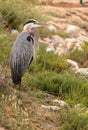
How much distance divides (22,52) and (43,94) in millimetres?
725

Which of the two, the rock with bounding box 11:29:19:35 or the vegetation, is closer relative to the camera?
the vegetation

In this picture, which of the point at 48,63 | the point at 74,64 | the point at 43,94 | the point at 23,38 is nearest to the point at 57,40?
the point at 74,64

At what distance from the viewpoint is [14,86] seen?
7586 mm

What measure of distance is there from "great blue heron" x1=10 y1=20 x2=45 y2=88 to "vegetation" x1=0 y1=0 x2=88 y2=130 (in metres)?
0.19

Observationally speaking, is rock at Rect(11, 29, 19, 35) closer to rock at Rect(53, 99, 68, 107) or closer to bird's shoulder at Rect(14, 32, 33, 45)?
bird's shoulder at Rect(14, 32, 33, 45)

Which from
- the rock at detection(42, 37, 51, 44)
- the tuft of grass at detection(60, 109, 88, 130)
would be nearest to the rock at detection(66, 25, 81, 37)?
the rock at detection(42, 37, 51, 44)

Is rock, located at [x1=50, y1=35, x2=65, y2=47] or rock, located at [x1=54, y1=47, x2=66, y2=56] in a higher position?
rock, located at [x1=54, y1=47, x2=66, y2=56]

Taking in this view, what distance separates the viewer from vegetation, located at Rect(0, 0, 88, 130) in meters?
6.03

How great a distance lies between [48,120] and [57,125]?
0.15m

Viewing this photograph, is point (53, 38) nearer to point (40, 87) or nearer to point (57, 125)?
point (40, 87)

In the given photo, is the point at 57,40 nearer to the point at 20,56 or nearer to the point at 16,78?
the point at 20,56

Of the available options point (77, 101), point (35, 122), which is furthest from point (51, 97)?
point (35, 122)

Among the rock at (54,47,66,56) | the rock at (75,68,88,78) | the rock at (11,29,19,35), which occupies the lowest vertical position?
the rock at (54,47,66,56)

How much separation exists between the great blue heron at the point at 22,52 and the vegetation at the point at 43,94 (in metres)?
0.19
